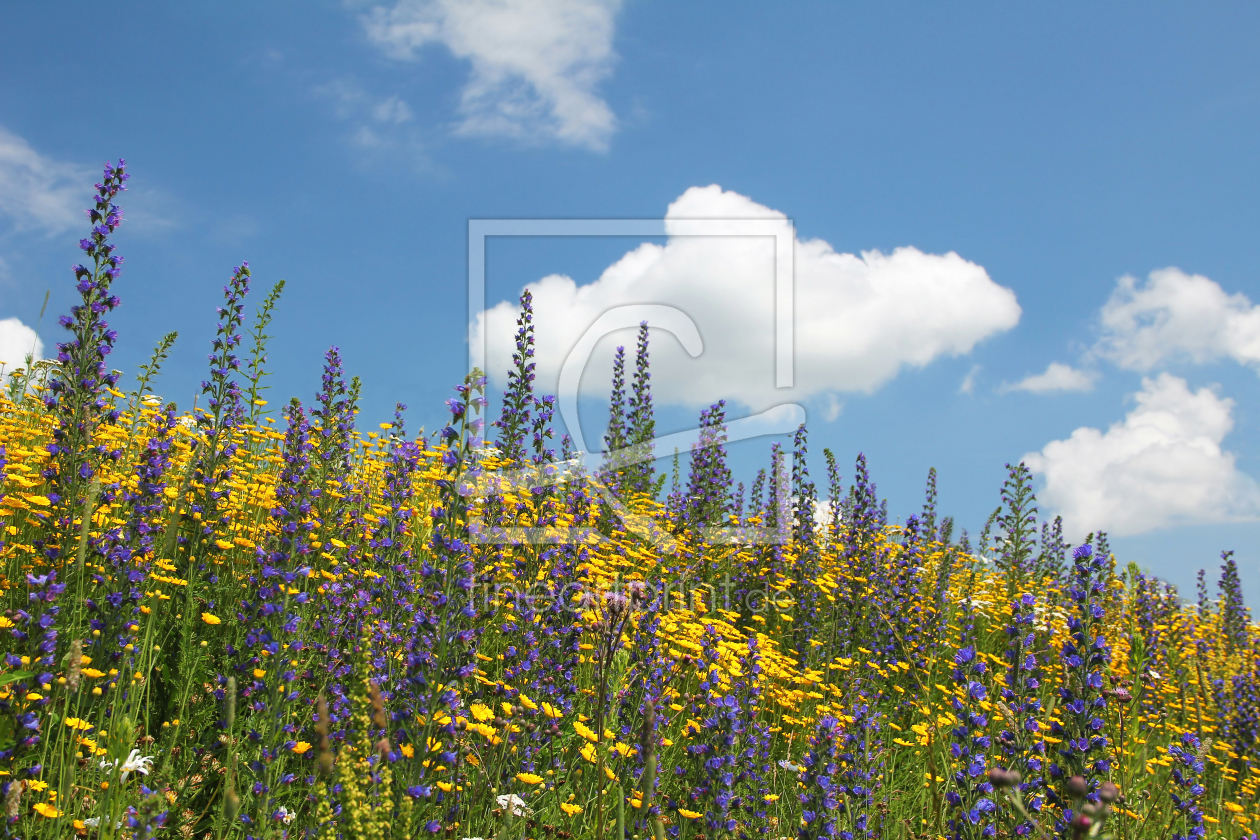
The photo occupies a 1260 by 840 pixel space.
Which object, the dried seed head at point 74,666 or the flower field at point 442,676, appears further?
the flower field at point 442,676

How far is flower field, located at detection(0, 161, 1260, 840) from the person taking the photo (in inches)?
131

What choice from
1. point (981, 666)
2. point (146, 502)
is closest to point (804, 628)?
point (981, 666)

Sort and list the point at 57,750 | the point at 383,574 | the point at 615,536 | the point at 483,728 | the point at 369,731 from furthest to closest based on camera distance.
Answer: the point at 615,536 → the point at 383,574 → the point at 483,728 → the point at 57,750 → the point at 369,731

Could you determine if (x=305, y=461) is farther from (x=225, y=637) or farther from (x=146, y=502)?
(x=225, y=637)

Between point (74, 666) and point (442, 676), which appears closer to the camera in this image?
point (74, 666)

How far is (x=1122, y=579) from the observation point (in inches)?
173

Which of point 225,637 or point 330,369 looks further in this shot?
point 330,369

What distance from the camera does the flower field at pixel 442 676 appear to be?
3.32 metres

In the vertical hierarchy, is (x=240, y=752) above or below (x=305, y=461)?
below

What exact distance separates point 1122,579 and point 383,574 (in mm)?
4809

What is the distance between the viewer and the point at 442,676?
11.6 ft

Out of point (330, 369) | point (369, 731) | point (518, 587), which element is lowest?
point (369, 731)

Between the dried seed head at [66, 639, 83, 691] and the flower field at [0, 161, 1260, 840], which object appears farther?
the flower field at [0, 161, 1260, 840]

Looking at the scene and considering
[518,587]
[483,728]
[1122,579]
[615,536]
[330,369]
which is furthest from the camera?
[615,536]
